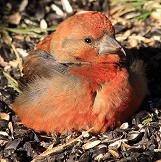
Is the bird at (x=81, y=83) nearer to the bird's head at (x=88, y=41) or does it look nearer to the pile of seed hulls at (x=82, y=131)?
the bird's head at (x=88, y=41)

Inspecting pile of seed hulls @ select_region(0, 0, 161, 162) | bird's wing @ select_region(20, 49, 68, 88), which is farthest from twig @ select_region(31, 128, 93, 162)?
bird's wing @ select_region(20, 49, 68, 88)

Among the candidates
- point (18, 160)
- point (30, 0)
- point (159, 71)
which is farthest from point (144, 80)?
point (30, 0)

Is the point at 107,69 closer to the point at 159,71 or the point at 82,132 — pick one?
the point at 82,132

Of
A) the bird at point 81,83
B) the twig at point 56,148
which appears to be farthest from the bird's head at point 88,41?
the twig at point 56,148

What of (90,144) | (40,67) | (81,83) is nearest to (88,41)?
(81,83)

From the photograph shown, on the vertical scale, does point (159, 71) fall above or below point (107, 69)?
below

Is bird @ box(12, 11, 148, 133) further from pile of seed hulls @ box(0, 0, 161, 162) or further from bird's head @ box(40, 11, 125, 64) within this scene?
pile of seed hulls @ box(0, 0, 161, 162)

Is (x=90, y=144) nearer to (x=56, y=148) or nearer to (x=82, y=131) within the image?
(x=82, y=131)
